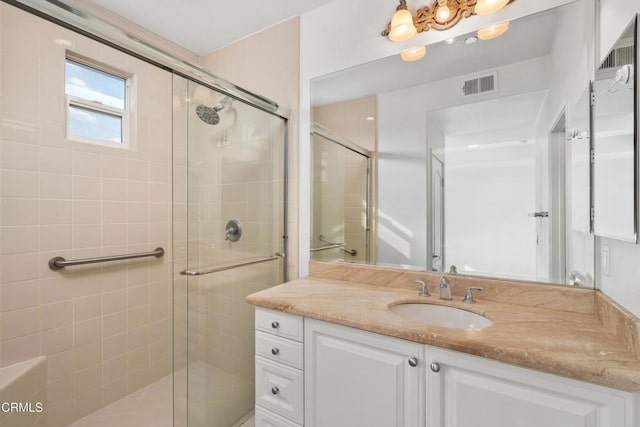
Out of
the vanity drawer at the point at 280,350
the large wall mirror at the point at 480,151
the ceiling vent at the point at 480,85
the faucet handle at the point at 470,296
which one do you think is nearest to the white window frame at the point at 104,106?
the large wall mirror at the point at 480,151

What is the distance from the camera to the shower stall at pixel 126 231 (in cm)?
147

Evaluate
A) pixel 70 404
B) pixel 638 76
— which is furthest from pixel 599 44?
pixel 70 404

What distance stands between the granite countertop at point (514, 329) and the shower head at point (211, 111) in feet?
3.20

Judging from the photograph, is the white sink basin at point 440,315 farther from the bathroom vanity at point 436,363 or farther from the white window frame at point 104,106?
the white window frame at point 104,106

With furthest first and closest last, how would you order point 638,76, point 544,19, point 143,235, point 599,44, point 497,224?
point 143,235, point 497,224, point 544,19, point 599,44, point 638,76

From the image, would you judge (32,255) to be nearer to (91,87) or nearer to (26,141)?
(26,141)

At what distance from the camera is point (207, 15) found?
1925 millimetres

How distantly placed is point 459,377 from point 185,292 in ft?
4.23

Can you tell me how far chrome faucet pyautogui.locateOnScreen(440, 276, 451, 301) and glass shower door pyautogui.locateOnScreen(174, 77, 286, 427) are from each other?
3.48 feet

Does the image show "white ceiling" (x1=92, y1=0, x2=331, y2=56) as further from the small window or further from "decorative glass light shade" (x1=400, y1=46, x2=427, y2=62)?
"decorative glass light shade" (x1=400, y1=46, x2=427, y2=62)

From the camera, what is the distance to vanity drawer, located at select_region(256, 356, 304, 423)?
4.08 ft

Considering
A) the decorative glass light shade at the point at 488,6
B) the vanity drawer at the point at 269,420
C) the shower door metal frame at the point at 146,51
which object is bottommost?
the vanity drawer at the point at 269,420

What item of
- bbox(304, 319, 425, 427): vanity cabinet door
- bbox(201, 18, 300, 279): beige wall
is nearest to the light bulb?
bbox(201, 18, 300, 279): beige wall

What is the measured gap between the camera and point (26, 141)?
5.00ft
